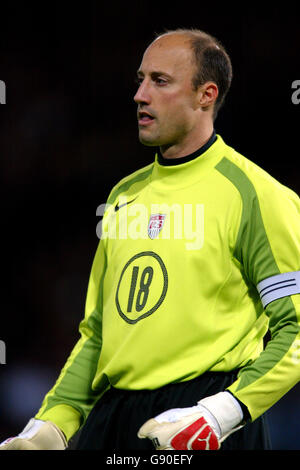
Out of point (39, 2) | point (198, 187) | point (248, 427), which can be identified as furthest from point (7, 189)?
point (248, 427)

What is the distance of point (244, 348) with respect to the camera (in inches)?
77.2

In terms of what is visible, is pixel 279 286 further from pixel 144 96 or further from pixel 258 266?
pixel 144 96

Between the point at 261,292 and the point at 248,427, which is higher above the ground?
the point at 261,292

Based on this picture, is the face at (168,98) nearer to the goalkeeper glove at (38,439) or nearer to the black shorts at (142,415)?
the black shorts at (142,415)

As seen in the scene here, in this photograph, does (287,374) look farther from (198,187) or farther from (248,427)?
(198,187)

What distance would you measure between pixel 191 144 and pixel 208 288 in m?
0.46

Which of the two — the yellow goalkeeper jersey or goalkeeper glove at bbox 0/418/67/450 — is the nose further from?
goalkeeper glove at bbox 0/418/67/450

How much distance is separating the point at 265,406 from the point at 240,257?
376mm

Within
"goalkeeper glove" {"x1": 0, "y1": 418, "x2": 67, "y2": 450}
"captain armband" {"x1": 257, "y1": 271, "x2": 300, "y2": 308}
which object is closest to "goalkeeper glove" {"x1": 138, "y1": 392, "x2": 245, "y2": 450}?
"captain armband" {"x1": 257, "y1": 271, "x2": 300, "y2": 308}

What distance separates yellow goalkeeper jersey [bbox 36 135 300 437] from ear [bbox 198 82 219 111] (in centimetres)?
12

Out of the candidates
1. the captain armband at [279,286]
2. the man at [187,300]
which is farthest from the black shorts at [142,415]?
the captain armband at [279,286]
